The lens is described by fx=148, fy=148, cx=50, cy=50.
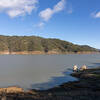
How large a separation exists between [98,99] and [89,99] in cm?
101

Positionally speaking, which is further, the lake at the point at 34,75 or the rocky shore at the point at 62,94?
the lake at the point at 34,75

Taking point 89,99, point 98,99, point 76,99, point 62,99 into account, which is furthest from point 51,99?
point 98,99

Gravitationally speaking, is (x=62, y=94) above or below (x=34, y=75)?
above

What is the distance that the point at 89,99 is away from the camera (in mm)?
16203

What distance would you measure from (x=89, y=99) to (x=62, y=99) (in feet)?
9.74

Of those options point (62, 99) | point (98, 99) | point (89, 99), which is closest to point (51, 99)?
point (62, 99)

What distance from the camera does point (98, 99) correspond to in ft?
53.4

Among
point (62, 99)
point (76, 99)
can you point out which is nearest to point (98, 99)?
point (76, 99)

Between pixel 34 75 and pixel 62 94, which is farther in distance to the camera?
pixel 34 75

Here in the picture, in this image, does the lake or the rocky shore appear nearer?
the rocky shore

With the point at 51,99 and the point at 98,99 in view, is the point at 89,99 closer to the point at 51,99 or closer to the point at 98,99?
the point at 98,99

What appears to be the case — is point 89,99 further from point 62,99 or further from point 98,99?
point 62,99

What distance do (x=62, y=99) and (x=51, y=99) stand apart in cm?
119

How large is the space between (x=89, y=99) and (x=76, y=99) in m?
1.41
